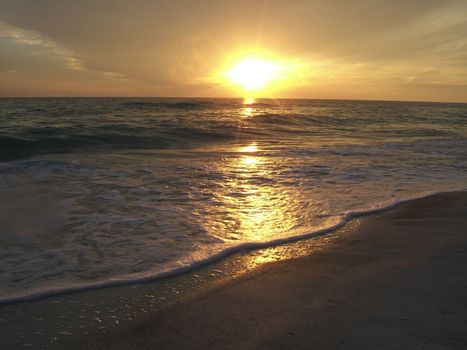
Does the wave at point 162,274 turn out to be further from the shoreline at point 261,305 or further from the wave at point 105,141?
the wave at point 105,141

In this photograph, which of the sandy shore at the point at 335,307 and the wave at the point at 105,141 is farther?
the wave at the point at 105,141

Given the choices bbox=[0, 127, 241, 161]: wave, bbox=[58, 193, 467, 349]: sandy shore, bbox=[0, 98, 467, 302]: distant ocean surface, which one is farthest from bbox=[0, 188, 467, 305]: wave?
bbox=[0, 127, 241, 161]: wave

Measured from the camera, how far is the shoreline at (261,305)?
2.36m

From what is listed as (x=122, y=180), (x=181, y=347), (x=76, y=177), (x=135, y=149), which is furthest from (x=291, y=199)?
(x=135, y=149)

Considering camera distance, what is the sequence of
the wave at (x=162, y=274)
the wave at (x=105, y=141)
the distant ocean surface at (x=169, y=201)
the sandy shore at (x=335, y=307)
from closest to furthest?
1. the sandy shore at (x=335, y=307)
2. the wave at (x=162, y=274)
3. the distant ocean surface at (x=169, y=201)
4. the wave at (x=105, y=141)

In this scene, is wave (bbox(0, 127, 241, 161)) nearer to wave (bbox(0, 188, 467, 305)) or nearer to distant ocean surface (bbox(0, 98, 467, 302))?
distant ocean surface (bbox(0, 98, 467, 302))

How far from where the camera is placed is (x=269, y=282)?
3.15 meters

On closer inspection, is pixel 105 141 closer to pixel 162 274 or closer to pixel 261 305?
pixel 162 274

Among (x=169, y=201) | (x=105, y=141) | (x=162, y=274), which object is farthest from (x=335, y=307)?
(x=105, y=141)

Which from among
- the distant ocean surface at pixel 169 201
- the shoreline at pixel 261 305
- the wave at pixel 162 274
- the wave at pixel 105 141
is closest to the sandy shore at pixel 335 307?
the shoreline at pixel 261 305

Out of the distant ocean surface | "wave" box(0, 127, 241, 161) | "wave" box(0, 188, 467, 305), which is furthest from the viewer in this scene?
"wave" box(0, 127, 241, 161)

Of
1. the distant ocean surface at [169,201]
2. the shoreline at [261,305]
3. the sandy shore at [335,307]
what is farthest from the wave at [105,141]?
the sandy shore at [335,307]

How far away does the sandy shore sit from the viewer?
7.63 ft

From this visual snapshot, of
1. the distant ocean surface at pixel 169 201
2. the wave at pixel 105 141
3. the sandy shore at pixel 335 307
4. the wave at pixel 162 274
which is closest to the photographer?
the sandy shore at pixel 335 307
